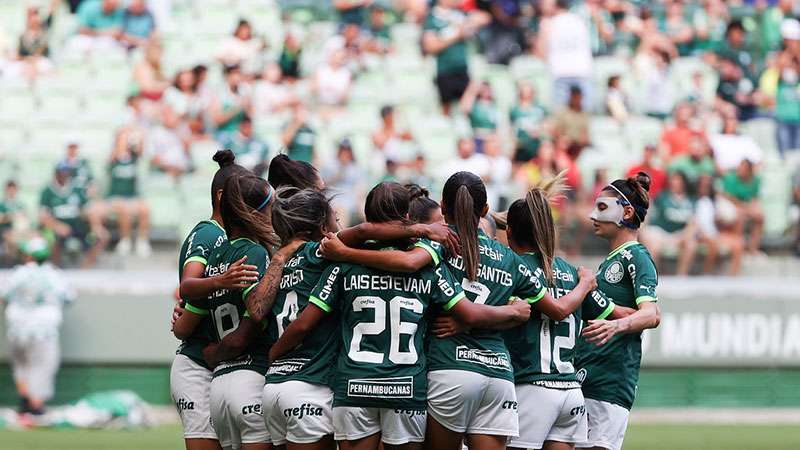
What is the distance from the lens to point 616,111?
1812cm

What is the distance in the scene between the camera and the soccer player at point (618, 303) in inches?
296

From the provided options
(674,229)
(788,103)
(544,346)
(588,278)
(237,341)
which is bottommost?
(674,229)

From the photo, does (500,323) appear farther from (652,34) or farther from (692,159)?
(652,34)

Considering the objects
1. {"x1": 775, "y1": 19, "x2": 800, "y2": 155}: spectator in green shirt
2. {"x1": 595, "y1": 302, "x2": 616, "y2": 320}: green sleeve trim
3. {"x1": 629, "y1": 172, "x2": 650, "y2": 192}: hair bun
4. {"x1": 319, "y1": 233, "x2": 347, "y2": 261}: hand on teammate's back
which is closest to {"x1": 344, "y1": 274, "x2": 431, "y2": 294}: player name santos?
{"x1": 319, "y1": 233, "x2": 347, "y2": 261}: hand on teammate's back

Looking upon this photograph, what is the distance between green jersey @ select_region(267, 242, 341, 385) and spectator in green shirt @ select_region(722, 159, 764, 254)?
33.4ft

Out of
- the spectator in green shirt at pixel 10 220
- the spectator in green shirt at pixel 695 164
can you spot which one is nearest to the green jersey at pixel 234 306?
the spectator in green shirt at pixel 10 220

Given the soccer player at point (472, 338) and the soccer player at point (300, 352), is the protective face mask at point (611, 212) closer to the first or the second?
the soccer player at point (472, 338)

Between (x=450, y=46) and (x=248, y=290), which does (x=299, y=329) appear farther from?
(x=450, y=46)

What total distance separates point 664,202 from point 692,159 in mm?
1008

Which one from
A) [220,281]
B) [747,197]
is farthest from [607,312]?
[747,197]

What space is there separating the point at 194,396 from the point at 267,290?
31.6 inches

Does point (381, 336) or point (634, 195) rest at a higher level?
point (634, 195)

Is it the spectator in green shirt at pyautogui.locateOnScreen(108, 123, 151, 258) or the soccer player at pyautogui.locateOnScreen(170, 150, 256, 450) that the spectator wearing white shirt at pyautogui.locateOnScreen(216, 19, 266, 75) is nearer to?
the spectator in green shirt at pyautogui.locateOnScreen(108, 123, 151, 258)

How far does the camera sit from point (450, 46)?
59.7 feet
